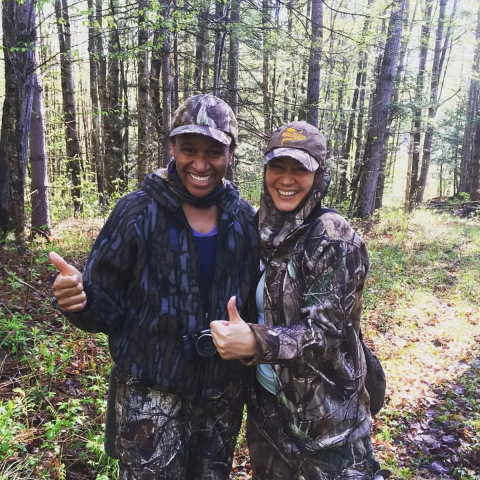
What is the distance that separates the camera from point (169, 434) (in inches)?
85.0

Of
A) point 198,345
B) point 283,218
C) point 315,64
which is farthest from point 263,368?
point 315,64

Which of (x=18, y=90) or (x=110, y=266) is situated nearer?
(x=110, y=266)

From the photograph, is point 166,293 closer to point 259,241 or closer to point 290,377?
point 259,241

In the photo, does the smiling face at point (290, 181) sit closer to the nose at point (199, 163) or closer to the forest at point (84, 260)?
the nose at point (199, 163)

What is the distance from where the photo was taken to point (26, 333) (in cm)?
470

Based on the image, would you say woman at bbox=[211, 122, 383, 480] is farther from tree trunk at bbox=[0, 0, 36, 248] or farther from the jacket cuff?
tree trunk at bbox=[0, 0, 36, 248]

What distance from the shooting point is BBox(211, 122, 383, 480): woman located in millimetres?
→ 1894

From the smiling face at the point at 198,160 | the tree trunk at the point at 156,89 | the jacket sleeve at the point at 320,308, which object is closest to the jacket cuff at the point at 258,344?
the jacket sleeve at the point at 320,308

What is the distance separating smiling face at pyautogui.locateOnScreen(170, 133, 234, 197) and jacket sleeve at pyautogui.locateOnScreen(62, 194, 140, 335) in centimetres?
31

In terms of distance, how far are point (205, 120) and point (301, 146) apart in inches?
20.4

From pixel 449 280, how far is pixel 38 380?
851cm

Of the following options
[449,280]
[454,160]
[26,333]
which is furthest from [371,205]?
[454,160]

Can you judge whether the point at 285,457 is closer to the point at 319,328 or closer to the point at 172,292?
the point at 319,328

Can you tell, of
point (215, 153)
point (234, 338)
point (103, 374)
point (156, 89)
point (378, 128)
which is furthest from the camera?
point (378, 128)
